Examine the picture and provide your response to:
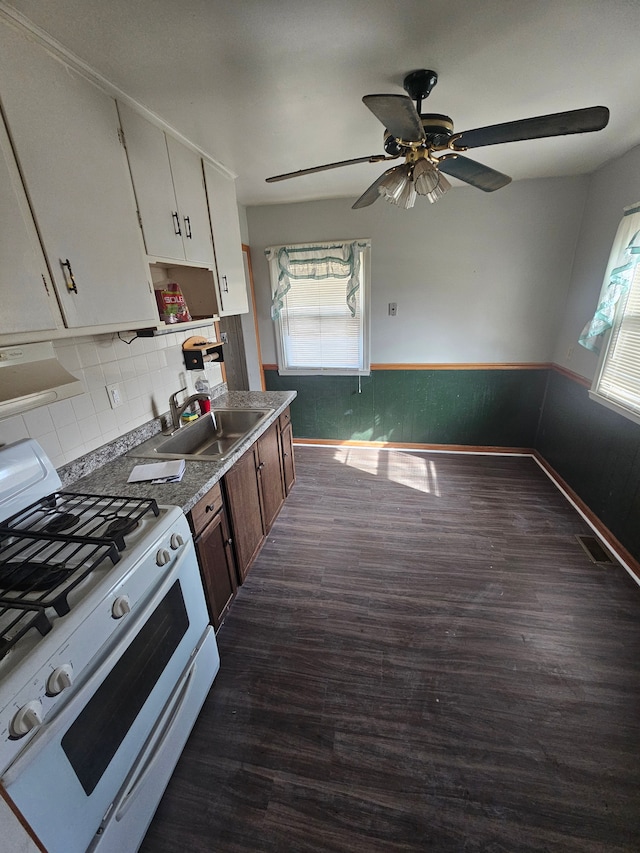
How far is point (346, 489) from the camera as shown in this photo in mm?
3172

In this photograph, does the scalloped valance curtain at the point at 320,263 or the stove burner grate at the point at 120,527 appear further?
the scalloped valance curtain at the point at 320,263

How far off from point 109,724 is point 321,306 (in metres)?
3.42

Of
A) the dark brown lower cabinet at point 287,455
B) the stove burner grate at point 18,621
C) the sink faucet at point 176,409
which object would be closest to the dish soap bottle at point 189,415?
the sink faucet at point 176,409

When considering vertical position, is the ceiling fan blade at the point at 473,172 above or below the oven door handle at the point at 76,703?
above

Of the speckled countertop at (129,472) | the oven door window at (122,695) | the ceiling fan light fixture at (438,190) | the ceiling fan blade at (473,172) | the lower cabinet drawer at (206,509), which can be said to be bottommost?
Answer: the oven door window at (122,695)

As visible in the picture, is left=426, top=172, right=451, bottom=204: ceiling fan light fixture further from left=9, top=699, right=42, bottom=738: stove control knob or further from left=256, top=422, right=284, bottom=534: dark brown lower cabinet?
left=9, top=699, right=42, bottom=738: stove control knob

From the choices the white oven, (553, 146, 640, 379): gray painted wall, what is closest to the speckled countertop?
the white oven

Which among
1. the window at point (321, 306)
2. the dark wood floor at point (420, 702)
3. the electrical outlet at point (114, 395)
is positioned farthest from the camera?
the window at point (321, 306)

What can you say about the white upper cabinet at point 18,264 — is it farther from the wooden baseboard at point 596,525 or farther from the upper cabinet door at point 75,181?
the wooden baseboard at point 596,525

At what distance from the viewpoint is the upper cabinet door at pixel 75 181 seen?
1110 mm

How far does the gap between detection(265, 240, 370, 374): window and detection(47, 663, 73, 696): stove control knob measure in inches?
129

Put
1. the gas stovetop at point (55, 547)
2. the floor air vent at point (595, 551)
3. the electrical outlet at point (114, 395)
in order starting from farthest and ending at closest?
the floor air vent at point (595, 551)
the electrical outlet at point (114, 395)
the gas stovetop at point (55, 547)

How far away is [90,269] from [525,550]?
293 cm

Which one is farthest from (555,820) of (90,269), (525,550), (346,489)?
(90,269)
